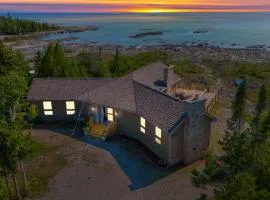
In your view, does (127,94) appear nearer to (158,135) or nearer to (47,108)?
(158,135)

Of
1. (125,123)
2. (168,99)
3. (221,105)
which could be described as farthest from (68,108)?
(221,105)

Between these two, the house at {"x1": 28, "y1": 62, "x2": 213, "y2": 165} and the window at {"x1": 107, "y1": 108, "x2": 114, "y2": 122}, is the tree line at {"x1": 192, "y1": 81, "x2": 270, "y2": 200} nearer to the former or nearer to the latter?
the house at {"x1": 28, "y1": 62, "x2": 213, "y2": 165}

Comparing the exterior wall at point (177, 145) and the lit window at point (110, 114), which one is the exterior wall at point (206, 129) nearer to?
the exterior wall at point (177, 145)

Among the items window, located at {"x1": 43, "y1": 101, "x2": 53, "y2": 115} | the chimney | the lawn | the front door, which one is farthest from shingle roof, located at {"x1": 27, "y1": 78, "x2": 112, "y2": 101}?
the chimney

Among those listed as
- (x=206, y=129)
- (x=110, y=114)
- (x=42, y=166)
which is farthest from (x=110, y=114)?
(x=206, y=129)

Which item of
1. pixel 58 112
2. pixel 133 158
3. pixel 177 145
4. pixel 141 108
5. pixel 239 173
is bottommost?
pixel 133 158

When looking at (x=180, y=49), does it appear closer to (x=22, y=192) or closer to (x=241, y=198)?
(x=22, y=192)
